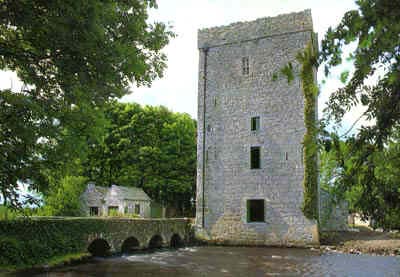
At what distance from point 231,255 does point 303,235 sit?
14.5 ft

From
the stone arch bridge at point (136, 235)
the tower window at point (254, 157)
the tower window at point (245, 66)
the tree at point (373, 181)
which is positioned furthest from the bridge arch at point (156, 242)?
the tree at point (373, 181)

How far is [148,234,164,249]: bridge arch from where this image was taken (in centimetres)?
1930

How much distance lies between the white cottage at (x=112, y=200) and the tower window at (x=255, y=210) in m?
9.05

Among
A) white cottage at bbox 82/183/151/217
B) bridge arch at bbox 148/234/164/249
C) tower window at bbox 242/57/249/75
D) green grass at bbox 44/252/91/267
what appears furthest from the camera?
white cottage at bbox 82/183/151/217

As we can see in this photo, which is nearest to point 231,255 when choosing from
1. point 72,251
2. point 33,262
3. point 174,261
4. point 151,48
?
point 174,261

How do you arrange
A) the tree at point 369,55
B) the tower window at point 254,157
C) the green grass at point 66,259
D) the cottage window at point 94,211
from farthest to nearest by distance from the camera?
the cottage window at point 94,211
the tower window at point 254,157
the green grass at point 66,259
the tree at point 369,55

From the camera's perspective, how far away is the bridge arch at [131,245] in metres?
17.7

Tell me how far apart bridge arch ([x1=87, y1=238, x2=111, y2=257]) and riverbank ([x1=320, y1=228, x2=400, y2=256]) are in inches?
366

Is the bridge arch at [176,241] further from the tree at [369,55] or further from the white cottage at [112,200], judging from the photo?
the tree at [369,55]

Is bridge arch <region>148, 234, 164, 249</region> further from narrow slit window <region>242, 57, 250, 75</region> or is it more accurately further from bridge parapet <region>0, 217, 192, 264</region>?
narrow slit window <region>242, 57, 250, 75</region>

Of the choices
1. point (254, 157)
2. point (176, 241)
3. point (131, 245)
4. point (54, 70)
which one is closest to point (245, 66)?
point (254, 157)

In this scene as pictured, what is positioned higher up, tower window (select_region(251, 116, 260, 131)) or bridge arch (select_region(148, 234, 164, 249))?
tower window (select_region(251, 116, 260, 131))

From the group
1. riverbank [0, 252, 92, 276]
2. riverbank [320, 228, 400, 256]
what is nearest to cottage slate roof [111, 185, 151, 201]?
riverbank [0, 252, 92, 276]

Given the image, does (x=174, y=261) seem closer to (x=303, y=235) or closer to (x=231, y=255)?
(x=231, y=255)
